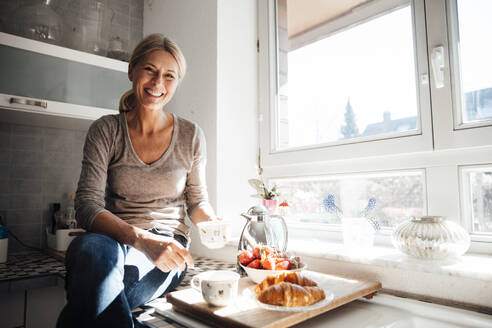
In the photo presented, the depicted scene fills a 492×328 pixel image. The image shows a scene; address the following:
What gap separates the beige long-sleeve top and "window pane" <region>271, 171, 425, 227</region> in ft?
1.83

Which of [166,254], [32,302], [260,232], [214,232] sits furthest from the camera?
[32,302]

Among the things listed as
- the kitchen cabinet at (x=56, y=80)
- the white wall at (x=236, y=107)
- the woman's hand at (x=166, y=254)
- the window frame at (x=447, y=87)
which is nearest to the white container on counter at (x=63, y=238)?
the kitchen cabinet at (x=56, y=80)

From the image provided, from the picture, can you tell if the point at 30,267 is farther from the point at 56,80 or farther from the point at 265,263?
the point at 265,263

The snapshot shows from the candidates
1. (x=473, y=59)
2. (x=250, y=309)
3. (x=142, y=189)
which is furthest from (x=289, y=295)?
(x=473, y=59)

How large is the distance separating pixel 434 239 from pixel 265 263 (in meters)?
0.52

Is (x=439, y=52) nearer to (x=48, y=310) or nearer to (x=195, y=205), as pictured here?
(x=195, y=205)

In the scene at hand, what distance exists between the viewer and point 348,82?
154cm

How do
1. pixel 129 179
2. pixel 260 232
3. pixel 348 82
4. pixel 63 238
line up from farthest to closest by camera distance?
1. pixel 63 238
2. pixel 348 82
3. pixel 260 232
4. pixel 129 179

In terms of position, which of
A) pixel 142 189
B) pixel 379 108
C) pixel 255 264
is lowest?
pixel 255 264

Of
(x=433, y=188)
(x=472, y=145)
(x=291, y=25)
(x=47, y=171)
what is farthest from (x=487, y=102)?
(x=47, y=171)

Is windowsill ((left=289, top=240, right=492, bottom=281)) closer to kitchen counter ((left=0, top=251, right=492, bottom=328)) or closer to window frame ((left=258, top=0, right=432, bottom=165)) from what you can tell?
kitchen counter ((left=0, top=251, right=492, bottom=328))

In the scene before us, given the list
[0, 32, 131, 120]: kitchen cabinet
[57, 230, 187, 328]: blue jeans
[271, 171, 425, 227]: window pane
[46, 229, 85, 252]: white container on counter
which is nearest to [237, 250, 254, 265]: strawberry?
[57, 230, 187, 328]: blue jeans

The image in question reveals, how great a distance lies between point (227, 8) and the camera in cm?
179

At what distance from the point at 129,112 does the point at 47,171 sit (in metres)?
0.93
